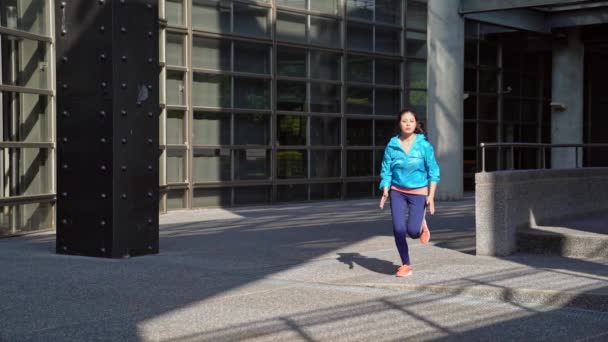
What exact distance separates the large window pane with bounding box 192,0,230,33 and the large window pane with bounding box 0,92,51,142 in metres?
5.69

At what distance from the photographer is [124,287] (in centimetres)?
932

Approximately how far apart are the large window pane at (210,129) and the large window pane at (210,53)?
112 cm

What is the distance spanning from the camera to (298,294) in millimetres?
8898

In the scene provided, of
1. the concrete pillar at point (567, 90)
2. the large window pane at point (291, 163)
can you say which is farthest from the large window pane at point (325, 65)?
the concrete pillar at point (567, 90)

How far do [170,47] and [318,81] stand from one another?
5068 millimetres

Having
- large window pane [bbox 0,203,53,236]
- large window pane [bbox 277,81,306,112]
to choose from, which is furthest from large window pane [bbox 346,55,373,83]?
large window pane [bbox 0,203,53,236]

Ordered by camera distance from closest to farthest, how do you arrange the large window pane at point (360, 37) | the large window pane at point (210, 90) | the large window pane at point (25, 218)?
→ 1. the large window pane at point (25, 218)
2. the large window pane at point (210, 90)
3. the large window pane at point (360, 37)

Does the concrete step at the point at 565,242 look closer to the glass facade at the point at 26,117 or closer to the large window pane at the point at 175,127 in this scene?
the glass facade at the point at 26,117

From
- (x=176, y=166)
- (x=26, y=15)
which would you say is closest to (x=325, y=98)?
(x=176, y=166)

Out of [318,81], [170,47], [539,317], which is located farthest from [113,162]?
[318,81]

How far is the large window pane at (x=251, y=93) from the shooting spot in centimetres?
2264

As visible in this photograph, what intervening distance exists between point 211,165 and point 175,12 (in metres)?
3.58

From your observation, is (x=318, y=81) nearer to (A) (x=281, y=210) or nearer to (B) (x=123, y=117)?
(A) (x=281, y=210)

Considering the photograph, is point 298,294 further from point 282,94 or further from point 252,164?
point 282,94
